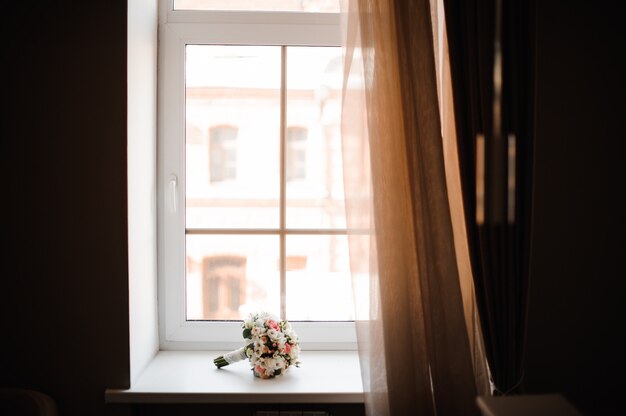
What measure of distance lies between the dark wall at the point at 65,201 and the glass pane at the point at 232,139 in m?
0.37

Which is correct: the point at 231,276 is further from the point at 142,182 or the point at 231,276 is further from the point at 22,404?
the point at 22,404

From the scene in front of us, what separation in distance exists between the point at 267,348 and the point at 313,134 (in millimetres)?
747

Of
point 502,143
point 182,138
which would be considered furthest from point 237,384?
point 502,143

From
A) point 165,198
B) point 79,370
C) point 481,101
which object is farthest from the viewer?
point 165,198

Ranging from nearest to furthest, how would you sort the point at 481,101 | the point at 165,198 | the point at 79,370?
the point at 481,101, the point at 79,370, the point at 165,198

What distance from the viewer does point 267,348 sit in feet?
5.68

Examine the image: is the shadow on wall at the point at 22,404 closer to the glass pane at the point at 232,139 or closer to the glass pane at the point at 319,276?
the glass pane at the point at 232,139

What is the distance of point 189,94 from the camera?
1969 millimetres

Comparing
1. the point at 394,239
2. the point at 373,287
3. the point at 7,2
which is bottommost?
the point at 373,287

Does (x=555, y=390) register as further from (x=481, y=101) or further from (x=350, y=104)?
(x=350, y=104)

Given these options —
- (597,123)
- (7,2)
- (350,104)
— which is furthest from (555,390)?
(7,2)

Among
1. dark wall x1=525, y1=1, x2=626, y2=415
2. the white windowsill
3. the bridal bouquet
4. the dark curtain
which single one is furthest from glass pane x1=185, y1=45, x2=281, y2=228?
dark wall x1=525, y1=1, x2=626, y2=415

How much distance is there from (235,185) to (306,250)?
0.34 metres

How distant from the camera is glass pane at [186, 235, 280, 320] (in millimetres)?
1988
